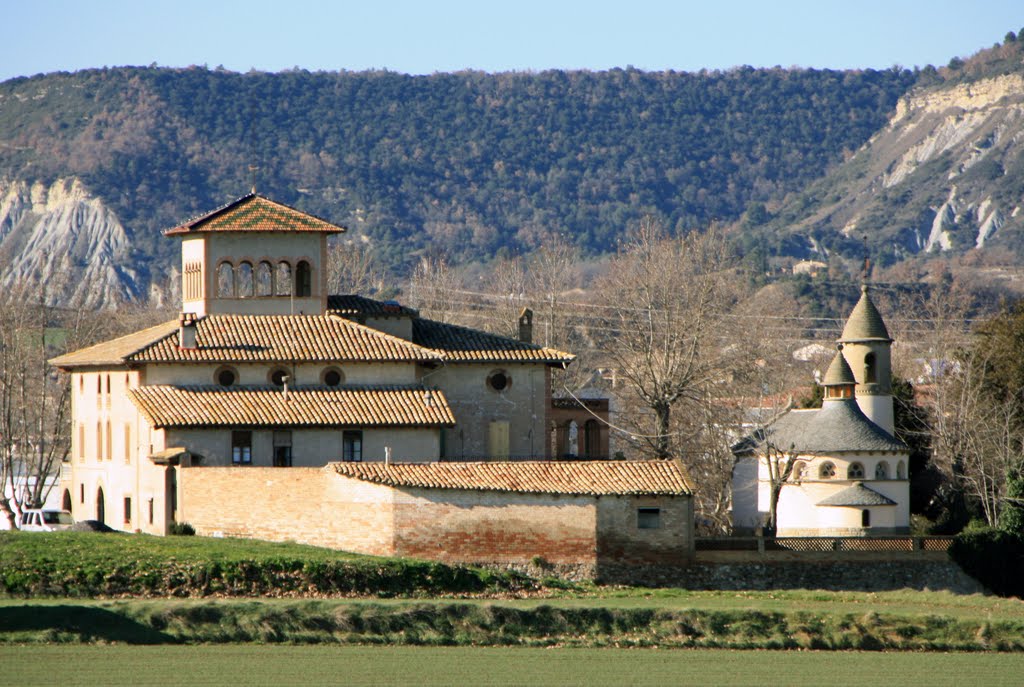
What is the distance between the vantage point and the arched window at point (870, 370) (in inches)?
3073

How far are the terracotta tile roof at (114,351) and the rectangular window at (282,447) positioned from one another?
504 cm

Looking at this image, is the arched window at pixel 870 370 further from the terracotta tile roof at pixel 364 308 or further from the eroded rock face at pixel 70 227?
the eroded rock face at pixel 70 227

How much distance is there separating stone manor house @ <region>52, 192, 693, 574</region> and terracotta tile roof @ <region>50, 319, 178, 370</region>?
0.15 m

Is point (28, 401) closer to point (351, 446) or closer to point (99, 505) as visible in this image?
point (99, 505)

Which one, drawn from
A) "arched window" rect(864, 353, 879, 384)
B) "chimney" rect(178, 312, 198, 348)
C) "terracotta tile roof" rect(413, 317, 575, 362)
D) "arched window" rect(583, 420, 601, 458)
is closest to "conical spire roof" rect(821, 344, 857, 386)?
"arched window" rect(864, 353, 879, 384)

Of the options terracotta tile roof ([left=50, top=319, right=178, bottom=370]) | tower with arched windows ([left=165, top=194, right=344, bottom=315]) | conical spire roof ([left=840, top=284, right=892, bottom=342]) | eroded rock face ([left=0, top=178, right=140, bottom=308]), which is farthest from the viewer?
eroded rock face ([left=0, top=178, right=140, bottom=308])

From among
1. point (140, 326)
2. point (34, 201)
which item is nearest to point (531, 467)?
point (140, 326)

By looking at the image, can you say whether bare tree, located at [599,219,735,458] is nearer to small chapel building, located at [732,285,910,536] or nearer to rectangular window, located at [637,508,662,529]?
small chapel building, located at [732,285,910,536]

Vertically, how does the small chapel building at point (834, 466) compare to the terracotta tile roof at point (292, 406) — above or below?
below

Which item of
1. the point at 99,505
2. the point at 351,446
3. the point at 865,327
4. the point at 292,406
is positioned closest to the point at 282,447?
the point at 292,406

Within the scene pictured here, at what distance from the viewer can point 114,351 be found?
2265 inches

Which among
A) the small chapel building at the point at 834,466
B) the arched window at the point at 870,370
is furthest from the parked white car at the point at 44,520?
the arched window at the point at 870,370

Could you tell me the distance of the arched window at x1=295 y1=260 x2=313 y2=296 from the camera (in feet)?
197

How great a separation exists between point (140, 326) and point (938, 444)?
43.2 meters
